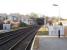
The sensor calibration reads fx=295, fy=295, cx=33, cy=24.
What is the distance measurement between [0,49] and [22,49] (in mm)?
1842

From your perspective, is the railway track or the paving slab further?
the railway track

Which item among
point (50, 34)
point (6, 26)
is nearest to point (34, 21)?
point (6, 26)

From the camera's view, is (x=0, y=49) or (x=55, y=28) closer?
(x=0, y=49)

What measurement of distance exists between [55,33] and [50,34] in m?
1.09

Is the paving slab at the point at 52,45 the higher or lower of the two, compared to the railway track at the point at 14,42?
higher

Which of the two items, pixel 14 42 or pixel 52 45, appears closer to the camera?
pixel 52 45

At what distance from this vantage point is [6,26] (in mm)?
78188

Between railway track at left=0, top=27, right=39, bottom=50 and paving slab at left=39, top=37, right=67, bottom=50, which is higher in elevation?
paving slab at left=39, top=37, right=67, bottom=50

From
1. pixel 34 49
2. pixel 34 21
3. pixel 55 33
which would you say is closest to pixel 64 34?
pixel 55 33

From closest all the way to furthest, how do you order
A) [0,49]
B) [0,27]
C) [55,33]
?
[0,49] < [55,33] < [0,27]

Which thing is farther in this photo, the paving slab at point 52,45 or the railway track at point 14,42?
the railway track at point 14,42

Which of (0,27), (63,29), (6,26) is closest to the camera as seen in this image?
(63,29)

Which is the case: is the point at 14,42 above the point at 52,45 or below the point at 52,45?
below

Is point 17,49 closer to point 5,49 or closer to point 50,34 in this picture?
point 5,49
